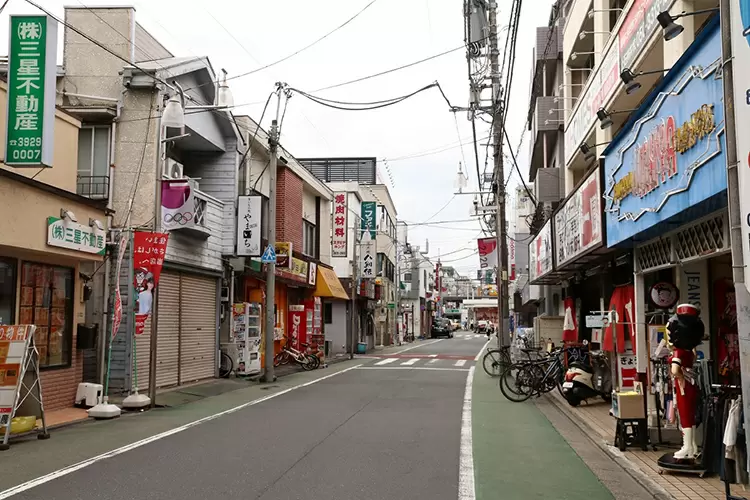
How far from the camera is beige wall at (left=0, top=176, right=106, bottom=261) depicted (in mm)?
11477

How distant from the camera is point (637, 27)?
41.1 feet

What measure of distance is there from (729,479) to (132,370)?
13.1m

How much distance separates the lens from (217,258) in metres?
20.8

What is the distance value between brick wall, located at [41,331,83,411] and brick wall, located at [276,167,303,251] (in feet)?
43.8

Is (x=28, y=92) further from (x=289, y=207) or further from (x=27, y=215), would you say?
(x=289, y=207)

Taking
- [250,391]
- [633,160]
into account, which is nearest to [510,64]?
[633,160]

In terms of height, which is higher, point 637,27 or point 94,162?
point 637,27

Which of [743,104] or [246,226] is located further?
[246,226]

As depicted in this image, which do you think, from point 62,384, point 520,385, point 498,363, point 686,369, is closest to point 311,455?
point 686,369

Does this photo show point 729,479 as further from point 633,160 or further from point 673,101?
point 633,160

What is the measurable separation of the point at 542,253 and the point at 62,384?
532 inches

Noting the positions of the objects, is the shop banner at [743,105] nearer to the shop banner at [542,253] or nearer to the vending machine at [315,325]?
the shop banner at [542,253]

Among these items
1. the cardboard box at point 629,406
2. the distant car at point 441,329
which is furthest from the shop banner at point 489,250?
the distant car at point 441,329

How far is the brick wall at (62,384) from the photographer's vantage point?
13234 millimetres
